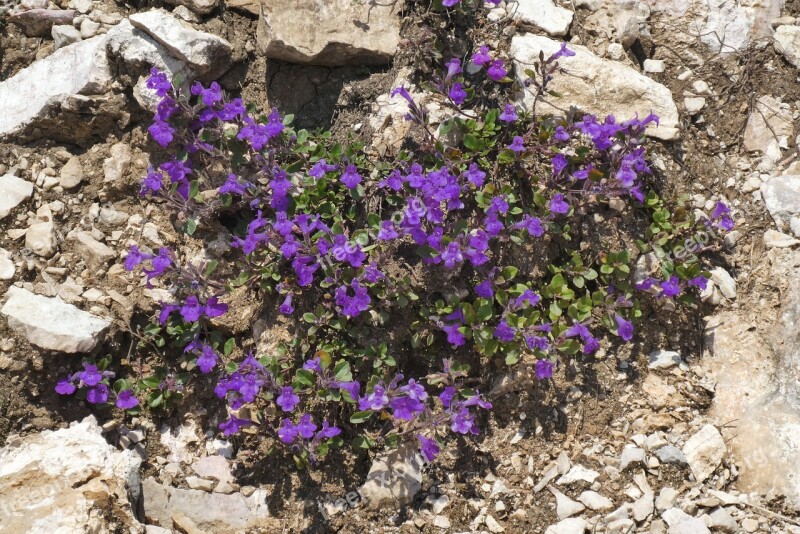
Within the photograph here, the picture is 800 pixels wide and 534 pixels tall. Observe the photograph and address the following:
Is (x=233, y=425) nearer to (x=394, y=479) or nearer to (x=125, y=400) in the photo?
(x=125, y=400)

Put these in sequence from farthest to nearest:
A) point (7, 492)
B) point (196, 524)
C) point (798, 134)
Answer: point (798, 134), point (196, 524), point (7, 492)

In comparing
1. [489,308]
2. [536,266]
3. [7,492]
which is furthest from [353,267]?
[7,492]

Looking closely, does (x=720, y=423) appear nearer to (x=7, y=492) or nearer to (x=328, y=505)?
(x=328, y=505)

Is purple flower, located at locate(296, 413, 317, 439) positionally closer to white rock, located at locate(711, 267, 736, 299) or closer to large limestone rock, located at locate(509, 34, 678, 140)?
large limestone rock, located at locate(509, 34, 678, 140)

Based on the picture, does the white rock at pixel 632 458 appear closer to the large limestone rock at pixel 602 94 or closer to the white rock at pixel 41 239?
the large limestone rock at pixel 602 94

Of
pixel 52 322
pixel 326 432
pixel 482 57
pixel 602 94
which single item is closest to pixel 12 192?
pixel 52 322

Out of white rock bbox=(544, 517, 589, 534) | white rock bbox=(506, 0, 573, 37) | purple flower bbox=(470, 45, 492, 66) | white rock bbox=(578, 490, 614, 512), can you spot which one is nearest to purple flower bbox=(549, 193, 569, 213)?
purple flower bbox=(470, 45, 492, 66)

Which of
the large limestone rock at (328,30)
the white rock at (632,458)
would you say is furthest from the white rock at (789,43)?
the white rock at (632,458)
